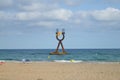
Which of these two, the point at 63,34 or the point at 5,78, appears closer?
the point at 5,78

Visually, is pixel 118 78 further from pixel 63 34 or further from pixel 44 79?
pixel 63 34

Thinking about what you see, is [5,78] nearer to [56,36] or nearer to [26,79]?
[26,79]

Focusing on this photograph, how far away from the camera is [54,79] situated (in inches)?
609

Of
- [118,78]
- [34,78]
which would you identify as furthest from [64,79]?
[118,78]

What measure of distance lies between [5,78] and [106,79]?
5.87 meters

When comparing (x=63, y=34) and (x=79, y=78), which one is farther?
(x=63, y=34)

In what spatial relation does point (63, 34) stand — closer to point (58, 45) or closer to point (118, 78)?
point (58, 45)

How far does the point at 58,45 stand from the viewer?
64.0m

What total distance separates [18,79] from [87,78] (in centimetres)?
404

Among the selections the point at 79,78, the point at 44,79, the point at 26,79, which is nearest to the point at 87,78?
the point at 79,78

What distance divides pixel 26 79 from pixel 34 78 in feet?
1.95

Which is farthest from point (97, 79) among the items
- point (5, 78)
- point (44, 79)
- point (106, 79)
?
point (5, 78)

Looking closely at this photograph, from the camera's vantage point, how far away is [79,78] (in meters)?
15.8

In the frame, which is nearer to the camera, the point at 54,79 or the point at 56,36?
the point at 54,79
